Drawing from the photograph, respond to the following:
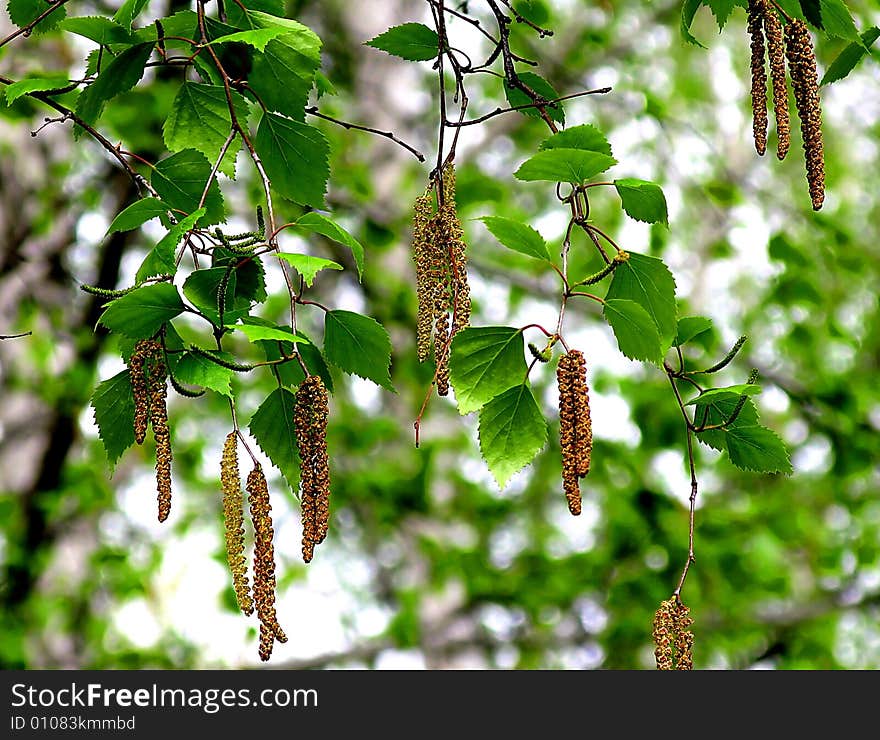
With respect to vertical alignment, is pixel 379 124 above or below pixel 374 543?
above

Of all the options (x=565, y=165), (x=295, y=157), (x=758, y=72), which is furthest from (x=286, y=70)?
(x=758, y=72)

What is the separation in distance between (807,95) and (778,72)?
38mm

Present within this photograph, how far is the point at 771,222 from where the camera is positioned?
3652mm

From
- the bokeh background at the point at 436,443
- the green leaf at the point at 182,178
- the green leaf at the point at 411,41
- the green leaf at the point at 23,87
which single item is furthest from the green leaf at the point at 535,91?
the bokeh background at the point at 436,443

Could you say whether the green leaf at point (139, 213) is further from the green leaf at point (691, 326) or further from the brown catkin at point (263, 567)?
the green leaf at point (691, 326)

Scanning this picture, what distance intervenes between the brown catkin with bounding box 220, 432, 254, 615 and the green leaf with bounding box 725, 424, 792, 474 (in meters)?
0.39

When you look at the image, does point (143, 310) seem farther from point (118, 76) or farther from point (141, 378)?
point (118, 76)

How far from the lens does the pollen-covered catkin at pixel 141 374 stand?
790 millimetres

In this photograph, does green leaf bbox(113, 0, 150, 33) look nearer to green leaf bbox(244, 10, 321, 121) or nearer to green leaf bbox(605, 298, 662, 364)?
green leaf bbox(244, 10, 321, 121)

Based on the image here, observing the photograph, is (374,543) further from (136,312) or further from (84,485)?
(136,312)

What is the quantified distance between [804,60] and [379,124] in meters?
2.46

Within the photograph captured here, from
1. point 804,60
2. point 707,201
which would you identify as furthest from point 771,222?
point 804,60

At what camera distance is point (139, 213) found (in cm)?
87
